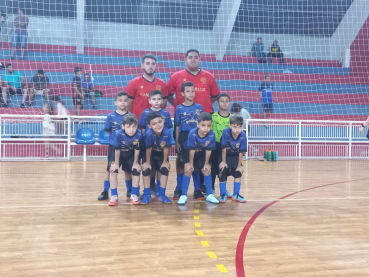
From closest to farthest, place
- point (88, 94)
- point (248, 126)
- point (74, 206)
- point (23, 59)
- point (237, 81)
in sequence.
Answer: point (74, 206), point (248, 126), point (88, 94), point (23, 59), point (237, 81)

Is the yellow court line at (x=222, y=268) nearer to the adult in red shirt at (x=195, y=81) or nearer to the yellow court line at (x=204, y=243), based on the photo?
the yellow court line at (x=204, y=243)

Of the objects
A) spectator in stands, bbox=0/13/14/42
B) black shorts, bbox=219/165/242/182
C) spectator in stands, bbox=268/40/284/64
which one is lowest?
black shorts, bbox=219/165/242/182

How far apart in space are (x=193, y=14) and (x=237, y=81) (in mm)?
3517

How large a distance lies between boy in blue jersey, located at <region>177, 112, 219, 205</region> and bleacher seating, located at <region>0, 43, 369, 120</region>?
641 cm

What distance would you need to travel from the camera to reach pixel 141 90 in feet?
13.6

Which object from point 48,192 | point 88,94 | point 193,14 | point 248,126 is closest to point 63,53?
point 88,94

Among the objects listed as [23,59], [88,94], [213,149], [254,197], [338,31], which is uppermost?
[338,31]

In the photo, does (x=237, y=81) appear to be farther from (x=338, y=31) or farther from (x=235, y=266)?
(x=235, y=266)

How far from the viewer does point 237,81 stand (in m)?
11.8

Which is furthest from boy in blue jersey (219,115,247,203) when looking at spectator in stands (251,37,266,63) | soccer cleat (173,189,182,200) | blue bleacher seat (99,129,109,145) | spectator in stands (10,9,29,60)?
spectator in stands (251,37,266,63)

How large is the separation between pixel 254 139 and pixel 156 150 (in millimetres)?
5739

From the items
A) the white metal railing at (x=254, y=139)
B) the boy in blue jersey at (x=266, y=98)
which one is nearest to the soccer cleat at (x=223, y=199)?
the white metal railing at (x=254, y=139)

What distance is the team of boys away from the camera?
380 centimetres

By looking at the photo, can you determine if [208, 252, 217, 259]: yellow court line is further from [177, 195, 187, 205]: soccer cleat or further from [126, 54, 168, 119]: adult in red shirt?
[126, 54, 168, 119]: adult in red shirt
